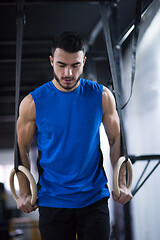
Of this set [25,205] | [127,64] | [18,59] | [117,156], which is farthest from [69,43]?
[127,64]

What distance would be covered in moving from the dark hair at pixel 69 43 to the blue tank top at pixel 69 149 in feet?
0.79

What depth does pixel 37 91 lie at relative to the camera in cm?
207

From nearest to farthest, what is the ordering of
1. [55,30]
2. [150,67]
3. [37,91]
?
[37,91], [150,67], [55,30]

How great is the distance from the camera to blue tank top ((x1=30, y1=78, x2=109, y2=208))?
1.96m

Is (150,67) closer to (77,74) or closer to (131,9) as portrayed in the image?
(131,9)

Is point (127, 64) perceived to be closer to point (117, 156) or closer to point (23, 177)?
point (117, 156)

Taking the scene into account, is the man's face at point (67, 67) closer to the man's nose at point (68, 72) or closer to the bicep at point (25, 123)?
the man's nose at point (68, 72)

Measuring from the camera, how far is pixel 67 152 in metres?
1.97

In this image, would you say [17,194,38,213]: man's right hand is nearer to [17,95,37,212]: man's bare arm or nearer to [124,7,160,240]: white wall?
[17,95,37,212]: man's bare arm

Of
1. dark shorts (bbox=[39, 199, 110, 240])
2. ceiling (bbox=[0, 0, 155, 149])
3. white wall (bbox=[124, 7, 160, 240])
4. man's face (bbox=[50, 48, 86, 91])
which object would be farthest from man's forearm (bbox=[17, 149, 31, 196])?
ceiling (bbox=[0, 0, 155, 149])

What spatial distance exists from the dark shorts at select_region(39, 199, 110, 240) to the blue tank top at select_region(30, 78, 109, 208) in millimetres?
36

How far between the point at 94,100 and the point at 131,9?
3005mm

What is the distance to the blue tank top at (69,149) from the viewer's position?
1.96 m

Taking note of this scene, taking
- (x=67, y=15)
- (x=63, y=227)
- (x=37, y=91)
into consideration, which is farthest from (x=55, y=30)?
(x=63, y=227)
